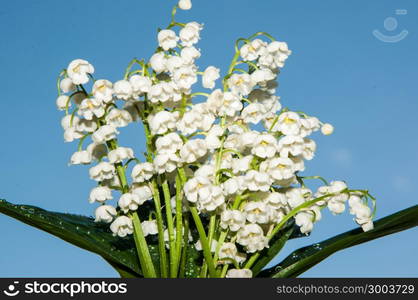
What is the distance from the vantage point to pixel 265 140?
1.81 meters

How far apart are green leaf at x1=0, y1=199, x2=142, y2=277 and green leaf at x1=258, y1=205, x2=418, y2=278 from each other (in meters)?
0.40

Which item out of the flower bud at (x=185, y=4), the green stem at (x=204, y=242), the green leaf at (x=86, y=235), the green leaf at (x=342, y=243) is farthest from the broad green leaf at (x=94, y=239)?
the flower bud at (x=185, y=4)

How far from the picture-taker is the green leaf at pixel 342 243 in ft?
6.34

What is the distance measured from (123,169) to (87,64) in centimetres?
31

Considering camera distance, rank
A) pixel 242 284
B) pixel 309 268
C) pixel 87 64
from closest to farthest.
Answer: pixel 242 284
pixel 87 64
pixel 309 268

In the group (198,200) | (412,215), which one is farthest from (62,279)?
(412,215)

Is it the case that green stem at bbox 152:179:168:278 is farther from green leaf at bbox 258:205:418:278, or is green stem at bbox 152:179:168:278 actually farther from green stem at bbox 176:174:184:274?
green leaf at bbox 258:205:418:278

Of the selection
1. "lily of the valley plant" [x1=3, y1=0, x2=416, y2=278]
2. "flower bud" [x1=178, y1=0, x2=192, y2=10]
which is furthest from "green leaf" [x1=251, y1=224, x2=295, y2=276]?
"flower bud" [x1=178, y1=0, x2=192, y2=10]

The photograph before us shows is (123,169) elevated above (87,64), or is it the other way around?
(87,64)

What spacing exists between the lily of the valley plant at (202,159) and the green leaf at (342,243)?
0.12 ft

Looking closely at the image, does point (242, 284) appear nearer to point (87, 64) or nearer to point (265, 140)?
point (265, 140)

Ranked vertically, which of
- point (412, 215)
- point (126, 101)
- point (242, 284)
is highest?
point (126, 101)

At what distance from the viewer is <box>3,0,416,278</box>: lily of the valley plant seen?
1.83m

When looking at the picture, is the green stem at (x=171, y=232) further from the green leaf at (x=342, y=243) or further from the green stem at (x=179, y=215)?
the green leaf at (x=342, y=243)
